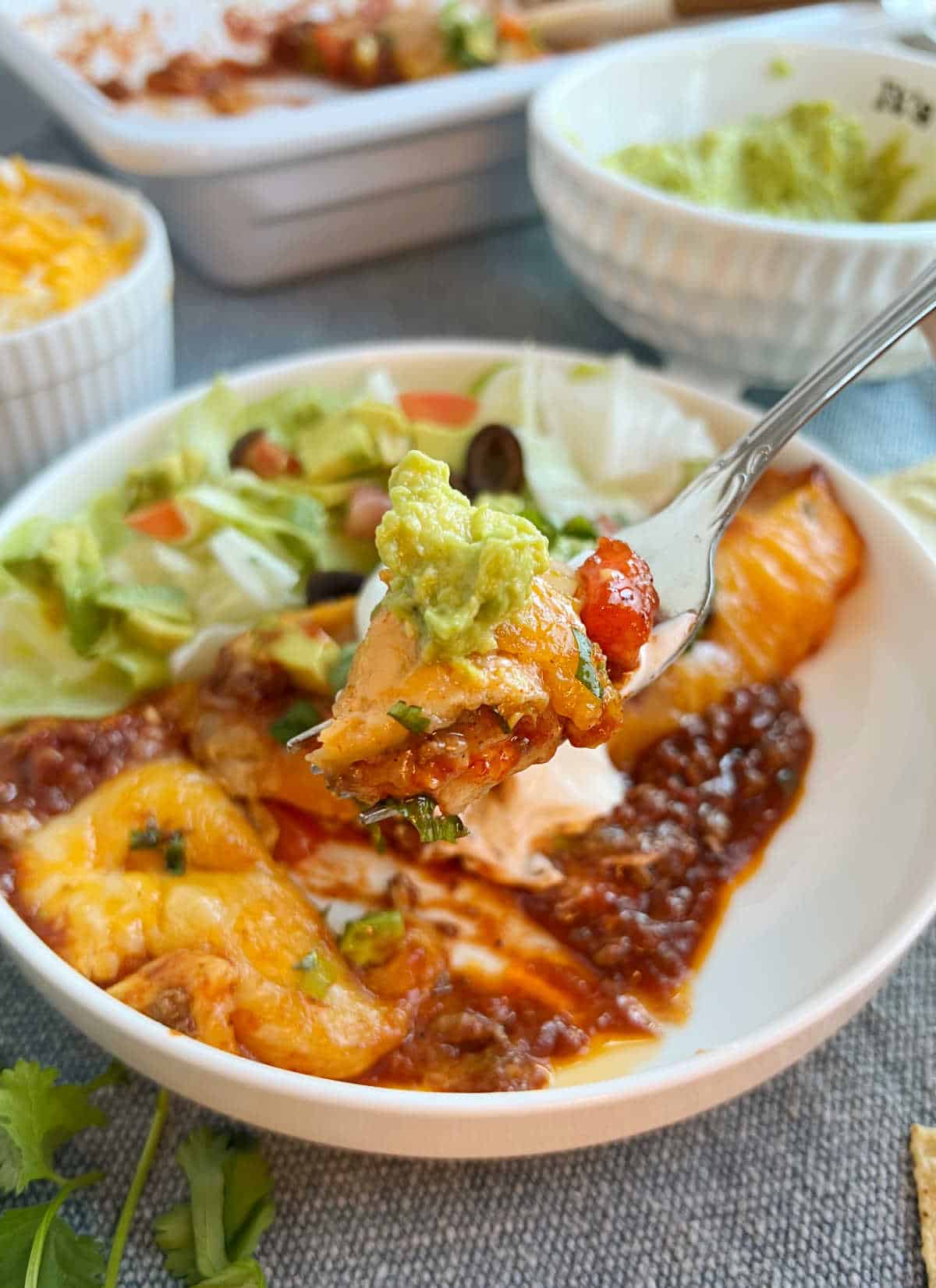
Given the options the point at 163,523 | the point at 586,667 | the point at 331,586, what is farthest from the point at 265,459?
the point at 586,667

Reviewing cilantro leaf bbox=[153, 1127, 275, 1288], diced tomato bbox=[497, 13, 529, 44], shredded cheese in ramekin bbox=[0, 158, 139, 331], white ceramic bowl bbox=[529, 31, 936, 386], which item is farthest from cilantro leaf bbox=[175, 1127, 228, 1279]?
diced tomato bbox=[497, 13, 529, 44]

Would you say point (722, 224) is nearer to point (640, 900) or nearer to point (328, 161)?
point (328, 161)

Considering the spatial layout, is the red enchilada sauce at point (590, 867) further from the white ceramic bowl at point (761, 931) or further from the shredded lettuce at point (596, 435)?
the shredded lettuce at point (596, 435)

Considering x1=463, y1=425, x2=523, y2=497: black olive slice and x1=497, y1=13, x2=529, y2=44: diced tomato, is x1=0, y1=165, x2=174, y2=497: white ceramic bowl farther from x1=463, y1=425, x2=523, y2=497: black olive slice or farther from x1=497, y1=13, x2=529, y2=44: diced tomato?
x1=497, y1=13, x2=529, y2=44: diced tomato

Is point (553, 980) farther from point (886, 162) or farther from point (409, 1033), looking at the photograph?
point (886, 162)

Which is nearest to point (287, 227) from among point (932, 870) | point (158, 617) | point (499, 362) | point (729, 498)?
point (499, 362)
